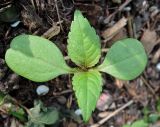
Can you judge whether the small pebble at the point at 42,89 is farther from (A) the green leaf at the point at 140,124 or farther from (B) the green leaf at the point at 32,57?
(A) the green leaf at the point at 140,124

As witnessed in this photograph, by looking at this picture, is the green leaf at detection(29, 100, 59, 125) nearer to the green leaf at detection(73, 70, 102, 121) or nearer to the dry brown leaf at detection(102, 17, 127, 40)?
the green leaf at detection(73, 70, 102, 121)

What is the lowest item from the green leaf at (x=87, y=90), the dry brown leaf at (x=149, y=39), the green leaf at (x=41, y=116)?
the green leaf at (x=41, y=116)

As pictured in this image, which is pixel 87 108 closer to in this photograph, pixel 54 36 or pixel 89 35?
pixel 89 35

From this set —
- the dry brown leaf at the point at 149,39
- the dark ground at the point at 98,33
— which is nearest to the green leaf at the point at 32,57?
the dark ground at the point at 98,33

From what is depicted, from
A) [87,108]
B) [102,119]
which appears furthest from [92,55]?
[102,119]

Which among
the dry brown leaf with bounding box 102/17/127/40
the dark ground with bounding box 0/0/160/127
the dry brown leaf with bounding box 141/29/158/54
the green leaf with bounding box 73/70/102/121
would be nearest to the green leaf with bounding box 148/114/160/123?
the dark ground with bounding box 0/0/160/127

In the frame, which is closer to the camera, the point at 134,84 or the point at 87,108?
the point at 87,108
